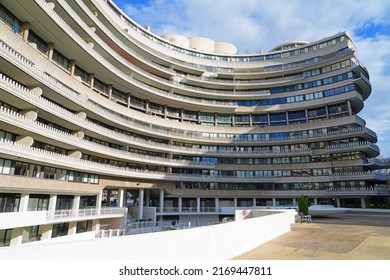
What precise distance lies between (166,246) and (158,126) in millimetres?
48773

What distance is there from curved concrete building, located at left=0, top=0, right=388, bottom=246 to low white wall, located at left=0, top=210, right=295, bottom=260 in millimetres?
20368

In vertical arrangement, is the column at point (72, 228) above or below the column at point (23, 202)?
below

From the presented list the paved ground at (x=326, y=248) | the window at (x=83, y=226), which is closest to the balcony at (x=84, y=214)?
the window at (x=83, y=226)

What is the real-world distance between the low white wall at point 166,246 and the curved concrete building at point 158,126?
2037 centimetres

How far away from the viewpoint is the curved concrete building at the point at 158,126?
28.4m

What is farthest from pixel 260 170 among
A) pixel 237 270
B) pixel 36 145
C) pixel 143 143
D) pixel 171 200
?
pixel 237 270

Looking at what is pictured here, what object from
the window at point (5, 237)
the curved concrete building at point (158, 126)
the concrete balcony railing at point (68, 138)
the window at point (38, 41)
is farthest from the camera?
the window at point (38, 41)

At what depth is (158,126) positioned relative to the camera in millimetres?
55750

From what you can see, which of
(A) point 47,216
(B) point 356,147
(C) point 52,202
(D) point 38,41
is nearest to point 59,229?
(C) point 52,202

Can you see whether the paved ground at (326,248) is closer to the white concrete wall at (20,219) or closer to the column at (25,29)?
the white concrete wall at (20,219)

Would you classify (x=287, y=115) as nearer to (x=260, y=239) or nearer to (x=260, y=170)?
(x=260, y=170)

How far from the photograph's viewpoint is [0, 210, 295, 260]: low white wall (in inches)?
219

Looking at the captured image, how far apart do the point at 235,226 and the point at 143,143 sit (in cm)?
4004

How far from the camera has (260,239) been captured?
528 inches
